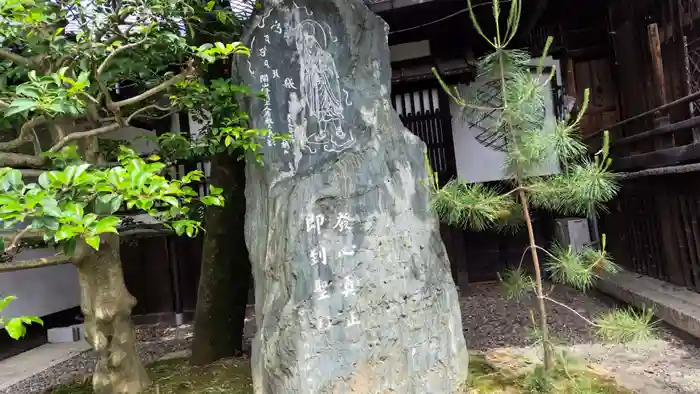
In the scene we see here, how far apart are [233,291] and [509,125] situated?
3514 millimetres

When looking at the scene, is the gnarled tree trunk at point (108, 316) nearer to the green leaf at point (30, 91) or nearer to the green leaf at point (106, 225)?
the green leaf at point (30, 91)

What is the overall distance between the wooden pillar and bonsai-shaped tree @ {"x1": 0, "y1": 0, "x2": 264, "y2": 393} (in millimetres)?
5465

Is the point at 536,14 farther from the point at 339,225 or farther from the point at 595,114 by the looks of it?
the point at 339,225

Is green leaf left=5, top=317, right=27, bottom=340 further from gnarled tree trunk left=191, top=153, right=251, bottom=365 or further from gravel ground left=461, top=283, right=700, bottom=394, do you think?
gravel ground left=461, top=283, right=700, bottom=394

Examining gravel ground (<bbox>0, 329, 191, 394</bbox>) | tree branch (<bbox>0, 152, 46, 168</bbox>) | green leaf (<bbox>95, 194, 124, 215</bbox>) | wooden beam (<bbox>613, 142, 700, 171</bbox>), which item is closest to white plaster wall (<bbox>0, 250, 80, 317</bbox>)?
gravel ground (<bbox>0, 329, 191, 394</bbox>)

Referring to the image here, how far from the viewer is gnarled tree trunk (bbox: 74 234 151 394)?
161 inches

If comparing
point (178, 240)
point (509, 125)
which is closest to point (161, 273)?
point (178, 240)

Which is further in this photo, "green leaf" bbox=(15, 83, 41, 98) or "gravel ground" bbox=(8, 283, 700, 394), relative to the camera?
"gravel ground" bbox=(8, 283, 700, 394)

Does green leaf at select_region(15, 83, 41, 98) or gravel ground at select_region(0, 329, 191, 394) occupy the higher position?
green leaf at select_region(15, 83, 41, 98)

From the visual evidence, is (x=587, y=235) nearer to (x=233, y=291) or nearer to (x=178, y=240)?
(x=233, y=291)

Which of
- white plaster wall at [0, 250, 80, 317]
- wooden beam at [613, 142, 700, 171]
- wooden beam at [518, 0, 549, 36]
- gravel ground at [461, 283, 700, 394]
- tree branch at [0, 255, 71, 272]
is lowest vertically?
gravel ground at [461, 283, 700, 394]

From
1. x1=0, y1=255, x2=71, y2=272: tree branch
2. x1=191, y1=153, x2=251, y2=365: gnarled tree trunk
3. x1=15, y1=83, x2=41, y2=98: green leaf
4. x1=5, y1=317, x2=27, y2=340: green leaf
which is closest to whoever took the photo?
x1=5, y1=317, x2=27, y2=340: green leaf

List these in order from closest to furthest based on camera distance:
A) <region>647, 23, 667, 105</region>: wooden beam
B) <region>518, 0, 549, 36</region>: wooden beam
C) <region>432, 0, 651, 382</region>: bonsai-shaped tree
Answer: <region>432, 0, 651, 382</region>: bonsai-shaped tree, <region>647, 23, 667, 105</region>: wooden beam, <region>518, 0, 549, 36</region>: wooden beam

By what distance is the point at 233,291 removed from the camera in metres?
5.54
